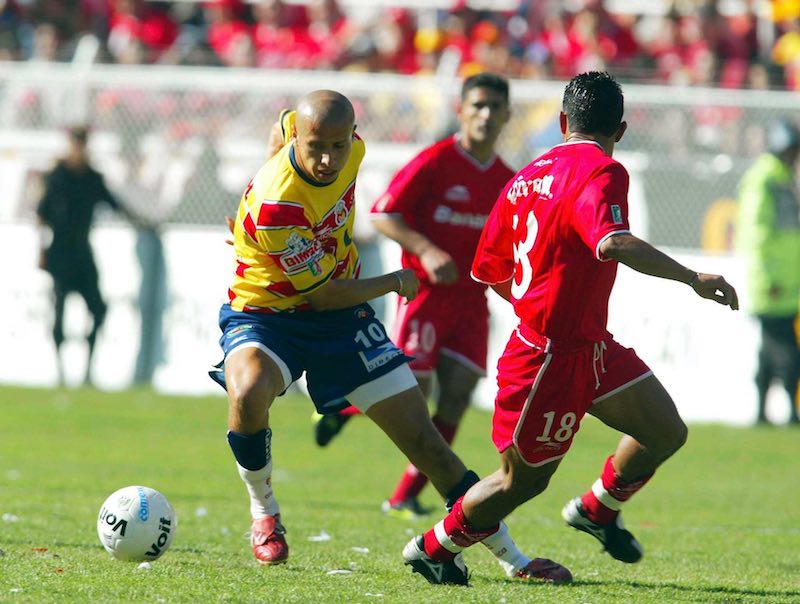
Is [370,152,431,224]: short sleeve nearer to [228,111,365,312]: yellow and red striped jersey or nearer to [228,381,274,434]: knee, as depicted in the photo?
[228,111,365,312]: yellow and red striped jersey

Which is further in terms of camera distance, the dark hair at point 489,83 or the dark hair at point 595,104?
the dark hair at point 489,83

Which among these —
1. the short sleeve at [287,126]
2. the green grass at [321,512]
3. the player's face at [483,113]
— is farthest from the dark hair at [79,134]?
the short sleeve at [287,126]

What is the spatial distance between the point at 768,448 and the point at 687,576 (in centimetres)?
677

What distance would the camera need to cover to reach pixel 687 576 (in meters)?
6.88

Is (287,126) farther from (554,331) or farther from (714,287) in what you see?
(714,287)

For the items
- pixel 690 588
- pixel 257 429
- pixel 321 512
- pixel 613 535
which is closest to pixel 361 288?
pixel 257 429

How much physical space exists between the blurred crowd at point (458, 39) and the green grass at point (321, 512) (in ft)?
15.9

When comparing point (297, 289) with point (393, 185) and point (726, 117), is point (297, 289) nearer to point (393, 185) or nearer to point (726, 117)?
point (393, 185)

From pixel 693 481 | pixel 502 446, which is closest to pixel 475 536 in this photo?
pixel 502 446

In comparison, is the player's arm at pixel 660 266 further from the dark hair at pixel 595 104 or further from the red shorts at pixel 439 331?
the red shorts at pixel 439 331

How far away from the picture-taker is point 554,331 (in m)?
5.99

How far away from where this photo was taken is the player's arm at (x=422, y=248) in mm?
7898

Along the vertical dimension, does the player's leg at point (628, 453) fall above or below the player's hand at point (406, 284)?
below

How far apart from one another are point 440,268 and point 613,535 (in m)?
1.82
